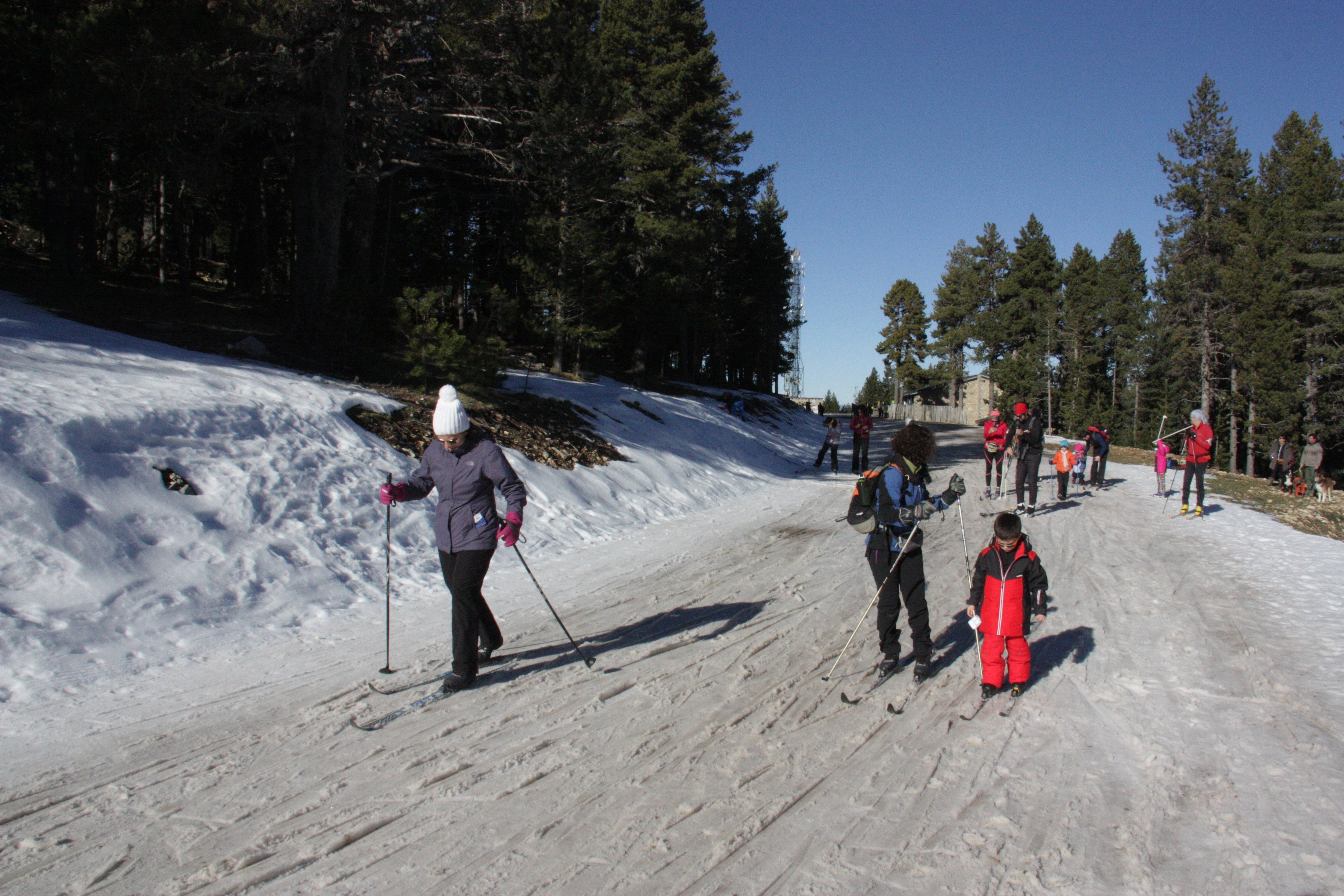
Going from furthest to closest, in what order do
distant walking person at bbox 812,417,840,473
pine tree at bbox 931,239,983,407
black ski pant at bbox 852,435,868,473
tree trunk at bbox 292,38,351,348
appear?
1. pine tree at bbox 931,239,983,407
2. distant walking person at bbox 812,417,840,473
3. black ski pant at bbox 852,435,868,473
4. tree trunk at bbox 292,38,351,348

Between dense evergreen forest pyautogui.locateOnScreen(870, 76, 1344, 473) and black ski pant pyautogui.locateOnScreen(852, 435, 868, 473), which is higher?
dense evergreen forest pyautogui.locateOnScreen(870, 76, 1344, 473)

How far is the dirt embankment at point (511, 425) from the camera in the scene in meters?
11.0

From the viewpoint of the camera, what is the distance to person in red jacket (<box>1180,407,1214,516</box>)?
42.4 ft

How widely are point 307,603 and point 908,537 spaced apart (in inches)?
210

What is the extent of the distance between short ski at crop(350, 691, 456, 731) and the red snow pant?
3.71m

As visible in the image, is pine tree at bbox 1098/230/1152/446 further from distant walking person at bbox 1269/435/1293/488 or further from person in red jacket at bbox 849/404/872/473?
person in red jacket at bbox 849/404/872/473

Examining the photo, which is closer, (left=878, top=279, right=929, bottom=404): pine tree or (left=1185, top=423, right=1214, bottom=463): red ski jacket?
(left=1185, top=423, right=1214, bottom=463): red ski jacket

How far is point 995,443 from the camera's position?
14.7 meters

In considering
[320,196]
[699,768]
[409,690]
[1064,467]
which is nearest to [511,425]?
[320,196]

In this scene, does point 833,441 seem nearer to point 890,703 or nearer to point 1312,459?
point 1312,459

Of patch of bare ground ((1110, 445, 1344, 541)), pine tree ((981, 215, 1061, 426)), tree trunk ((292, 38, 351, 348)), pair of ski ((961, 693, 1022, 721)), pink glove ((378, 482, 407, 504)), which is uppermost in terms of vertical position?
pine tree ((981, 215, 1061, 426))

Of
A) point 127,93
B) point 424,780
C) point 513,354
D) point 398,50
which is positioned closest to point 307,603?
point 424,780

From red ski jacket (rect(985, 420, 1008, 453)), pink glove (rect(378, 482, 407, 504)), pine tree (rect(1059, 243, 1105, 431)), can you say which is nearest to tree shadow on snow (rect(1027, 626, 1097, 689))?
pink glove (rect(378, 482, 407, 504))

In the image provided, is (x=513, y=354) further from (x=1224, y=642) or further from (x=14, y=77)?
(x=1224, y=642)
